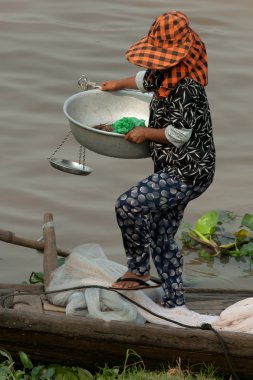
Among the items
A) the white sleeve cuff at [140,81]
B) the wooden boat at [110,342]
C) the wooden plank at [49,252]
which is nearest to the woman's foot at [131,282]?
the wooden boat at [110,342]

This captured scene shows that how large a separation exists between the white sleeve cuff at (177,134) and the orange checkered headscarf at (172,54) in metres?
0.18

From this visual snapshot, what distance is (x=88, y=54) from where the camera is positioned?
12.6 metres

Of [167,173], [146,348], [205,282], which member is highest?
[167,173]

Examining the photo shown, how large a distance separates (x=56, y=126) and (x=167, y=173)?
4977 mm

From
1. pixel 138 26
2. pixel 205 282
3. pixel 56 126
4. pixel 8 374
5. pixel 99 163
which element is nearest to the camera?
pixel 8 374

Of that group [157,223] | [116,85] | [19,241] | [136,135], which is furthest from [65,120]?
[136,135]

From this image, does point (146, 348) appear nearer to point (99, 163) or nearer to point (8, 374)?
point (8, 374)

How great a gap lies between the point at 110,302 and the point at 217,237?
2720 mm

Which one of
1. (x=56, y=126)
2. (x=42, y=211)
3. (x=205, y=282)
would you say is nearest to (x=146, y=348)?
(x=205, y=282)

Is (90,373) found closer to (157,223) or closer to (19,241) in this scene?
(157,223)

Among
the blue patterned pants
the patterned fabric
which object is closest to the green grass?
the blue patterned pants

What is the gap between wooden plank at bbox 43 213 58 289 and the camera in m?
6.46

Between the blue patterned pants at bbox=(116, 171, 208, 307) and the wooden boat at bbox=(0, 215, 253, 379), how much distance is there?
0.98ft

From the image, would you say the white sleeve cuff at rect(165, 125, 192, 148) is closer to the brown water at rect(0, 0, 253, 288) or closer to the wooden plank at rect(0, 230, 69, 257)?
the wooden plank at rect(0, 230, 69, 257)
